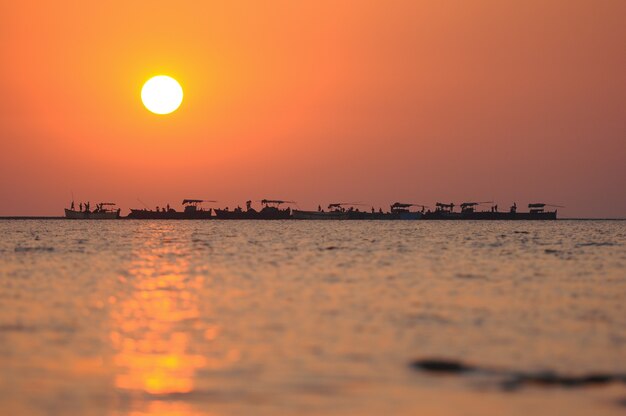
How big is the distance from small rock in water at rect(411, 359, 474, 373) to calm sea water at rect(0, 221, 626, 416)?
39 cm

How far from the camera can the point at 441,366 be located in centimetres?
2294

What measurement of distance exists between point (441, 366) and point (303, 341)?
496cm

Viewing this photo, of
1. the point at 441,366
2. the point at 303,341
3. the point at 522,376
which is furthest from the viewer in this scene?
the point at 303,341

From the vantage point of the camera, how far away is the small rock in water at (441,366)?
22.4 metres

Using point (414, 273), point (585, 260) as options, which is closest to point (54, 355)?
point (414, 273)

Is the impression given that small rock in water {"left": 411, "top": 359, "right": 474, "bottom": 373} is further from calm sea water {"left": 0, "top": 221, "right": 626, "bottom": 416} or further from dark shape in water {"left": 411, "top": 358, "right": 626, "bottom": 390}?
calm sea water {"left": 0, "top": 221, "right": 626, "bottom": 416}

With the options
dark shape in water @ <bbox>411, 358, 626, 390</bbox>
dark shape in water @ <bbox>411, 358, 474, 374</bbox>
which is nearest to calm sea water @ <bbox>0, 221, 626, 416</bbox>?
dark shape in water @ <bbox>411, 358, 626, 390</bbox>

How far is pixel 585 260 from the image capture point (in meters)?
64.5

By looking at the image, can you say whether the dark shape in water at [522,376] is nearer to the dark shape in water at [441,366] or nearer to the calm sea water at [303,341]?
the dark shape in water at [441,366]

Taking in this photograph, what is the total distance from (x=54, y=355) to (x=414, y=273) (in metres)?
30.3

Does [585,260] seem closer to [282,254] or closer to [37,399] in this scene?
[282,254]

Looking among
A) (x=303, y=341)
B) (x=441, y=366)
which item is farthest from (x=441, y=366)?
(x=303, y=341)

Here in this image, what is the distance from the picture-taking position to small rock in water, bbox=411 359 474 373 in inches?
882

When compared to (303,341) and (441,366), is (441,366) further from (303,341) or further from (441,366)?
(303,341)
